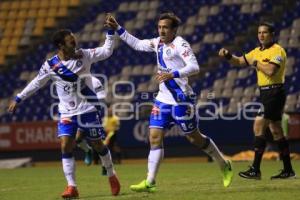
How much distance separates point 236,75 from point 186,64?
13649 mm

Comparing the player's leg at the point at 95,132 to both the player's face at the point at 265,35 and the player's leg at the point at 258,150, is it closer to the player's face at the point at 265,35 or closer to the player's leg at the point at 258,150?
the player's leg at the point at 258,150

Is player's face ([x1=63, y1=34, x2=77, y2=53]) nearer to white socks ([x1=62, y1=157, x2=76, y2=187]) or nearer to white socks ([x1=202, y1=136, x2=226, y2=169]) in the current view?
white socks ([x1=62, y1=157, x2=76, y2=187])

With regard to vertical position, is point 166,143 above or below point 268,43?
below

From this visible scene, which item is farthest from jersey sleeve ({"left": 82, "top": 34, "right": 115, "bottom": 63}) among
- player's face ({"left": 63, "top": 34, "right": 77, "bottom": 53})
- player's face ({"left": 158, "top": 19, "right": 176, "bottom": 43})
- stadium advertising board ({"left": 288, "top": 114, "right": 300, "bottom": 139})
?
stadium advertising board ({"left": 288, "top": 114, "right": 300, "bottom": 139})

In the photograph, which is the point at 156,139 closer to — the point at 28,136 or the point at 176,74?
the point at 176,74

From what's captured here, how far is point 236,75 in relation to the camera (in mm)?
23016

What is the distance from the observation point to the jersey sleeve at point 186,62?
9398mm

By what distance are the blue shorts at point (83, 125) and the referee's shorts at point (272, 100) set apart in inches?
107

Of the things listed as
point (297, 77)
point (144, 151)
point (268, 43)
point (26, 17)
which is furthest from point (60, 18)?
point (268, 43)

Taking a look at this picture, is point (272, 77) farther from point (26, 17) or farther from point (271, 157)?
point (26, 17)

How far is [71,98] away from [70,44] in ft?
2.25

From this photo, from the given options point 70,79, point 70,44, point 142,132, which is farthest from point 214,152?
point 142,132

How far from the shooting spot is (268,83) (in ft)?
36.7

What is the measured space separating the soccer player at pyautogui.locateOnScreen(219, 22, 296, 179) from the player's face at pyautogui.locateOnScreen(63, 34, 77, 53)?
7.60 feet
